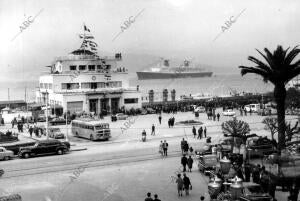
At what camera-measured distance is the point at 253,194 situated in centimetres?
1634

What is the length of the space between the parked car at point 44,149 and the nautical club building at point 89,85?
26934 mm

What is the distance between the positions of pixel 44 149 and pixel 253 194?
1869 cm

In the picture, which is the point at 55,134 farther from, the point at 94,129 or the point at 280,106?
the point at 280,106

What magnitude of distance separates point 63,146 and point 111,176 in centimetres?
916

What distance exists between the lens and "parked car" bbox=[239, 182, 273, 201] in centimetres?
1575

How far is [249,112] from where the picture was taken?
5988 cm

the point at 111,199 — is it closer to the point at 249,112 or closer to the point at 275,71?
the point at 275,71

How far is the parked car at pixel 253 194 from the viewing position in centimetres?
1575

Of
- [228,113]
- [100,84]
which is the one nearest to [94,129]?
[228,113]

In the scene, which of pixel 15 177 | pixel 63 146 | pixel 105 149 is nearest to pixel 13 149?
pixel 63 146

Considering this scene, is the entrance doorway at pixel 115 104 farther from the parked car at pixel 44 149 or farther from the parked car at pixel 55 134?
the parked car at pixel 44 149

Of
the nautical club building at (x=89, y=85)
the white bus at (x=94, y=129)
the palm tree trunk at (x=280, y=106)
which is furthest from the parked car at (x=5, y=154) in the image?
the nautical club building at (x=89, y=85)

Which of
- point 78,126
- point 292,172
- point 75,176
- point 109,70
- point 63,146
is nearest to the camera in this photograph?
point 292,172

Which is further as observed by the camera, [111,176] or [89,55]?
[89,55]
